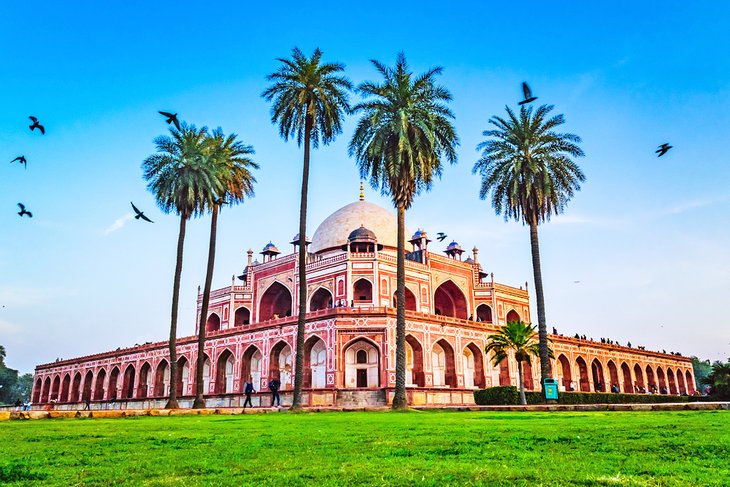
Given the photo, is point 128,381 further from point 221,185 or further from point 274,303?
point 221,185

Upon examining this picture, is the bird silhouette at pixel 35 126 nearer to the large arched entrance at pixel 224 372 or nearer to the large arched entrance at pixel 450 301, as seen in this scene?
the large arched entrance at pixel 224 372

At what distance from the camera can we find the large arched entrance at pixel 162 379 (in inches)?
2163

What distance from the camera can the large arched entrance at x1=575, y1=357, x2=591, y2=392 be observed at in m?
57.2

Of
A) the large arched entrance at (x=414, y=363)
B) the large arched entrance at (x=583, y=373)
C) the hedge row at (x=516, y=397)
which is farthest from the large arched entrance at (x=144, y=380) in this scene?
the large arched entrance at (x=583, y=373)

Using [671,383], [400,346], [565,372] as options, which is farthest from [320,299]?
[671,383]

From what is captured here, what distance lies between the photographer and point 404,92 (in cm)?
3173

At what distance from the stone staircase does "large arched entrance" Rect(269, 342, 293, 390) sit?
7013 millimetres

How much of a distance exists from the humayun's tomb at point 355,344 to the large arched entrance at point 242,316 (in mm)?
120

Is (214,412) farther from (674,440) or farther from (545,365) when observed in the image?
(674,440)

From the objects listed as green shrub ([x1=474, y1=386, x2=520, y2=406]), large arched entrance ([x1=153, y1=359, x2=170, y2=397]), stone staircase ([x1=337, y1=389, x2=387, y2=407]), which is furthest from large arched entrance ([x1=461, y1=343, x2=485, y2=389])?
large arched entrance ([x1=153, y1=359, x2=170, y2=397])

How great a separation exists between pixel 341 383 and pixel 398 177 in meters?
16.0

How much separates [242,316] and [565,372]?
31637 mm

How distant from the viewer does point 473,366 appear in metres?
47.4

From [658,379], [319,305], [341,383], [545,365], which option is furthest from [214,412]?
[658,379]
